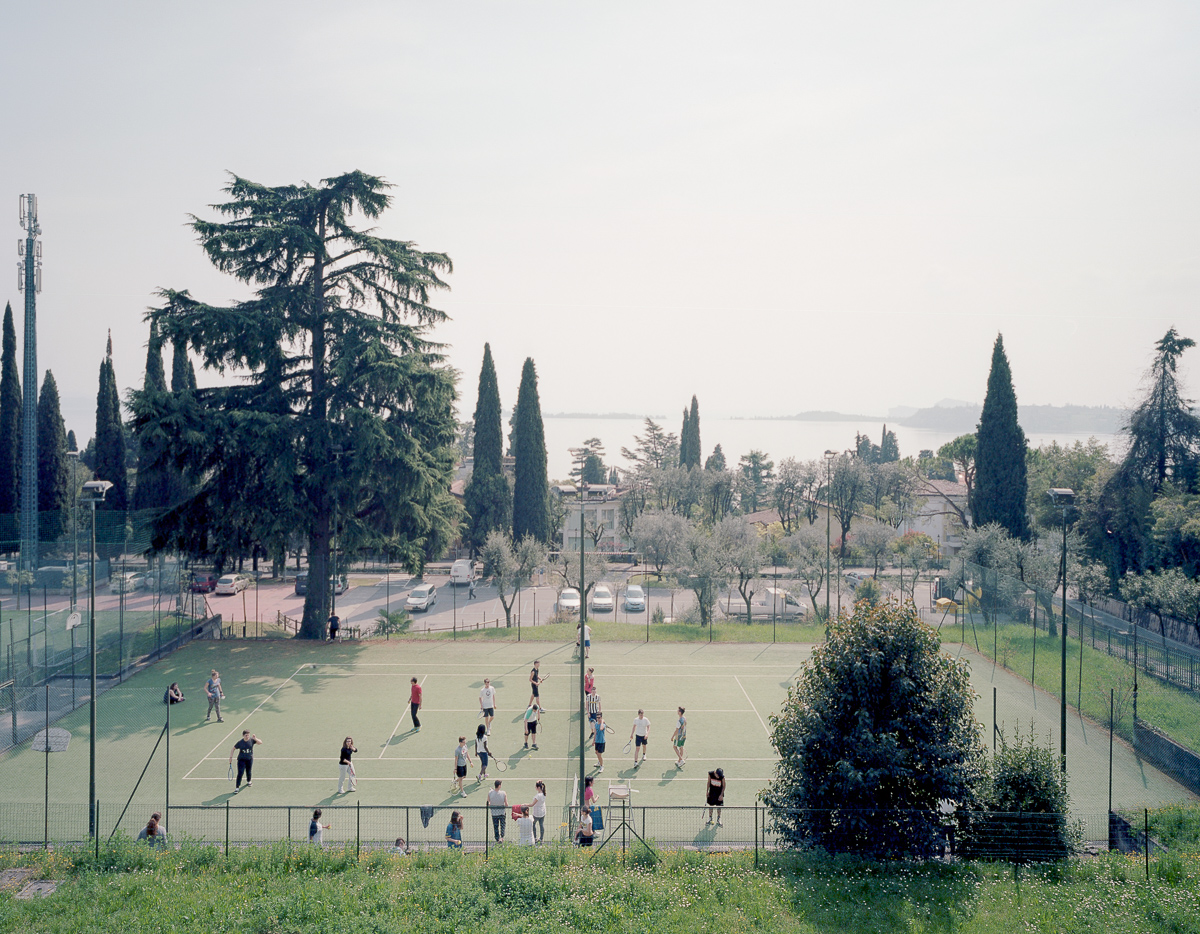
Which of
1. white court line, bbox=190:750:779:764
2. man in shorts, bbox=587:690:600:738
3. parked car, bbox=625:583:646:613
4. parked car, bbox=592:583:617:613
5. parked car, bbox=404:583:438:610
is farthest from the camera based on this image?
parked car, bbox=625:583:646:613

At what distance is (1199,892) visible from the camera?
13211 millimetres

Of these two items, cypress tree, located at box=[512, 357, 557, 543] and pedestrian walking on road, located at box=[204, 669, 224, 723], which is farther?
cypress tree, located at box=[512, 357, 557, 543]

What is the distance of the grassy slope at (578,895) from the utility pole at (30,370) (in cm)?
3512

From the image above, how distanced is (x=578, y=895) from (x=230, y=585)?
3756 centimetres

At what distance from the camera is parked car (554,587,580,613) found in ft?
128

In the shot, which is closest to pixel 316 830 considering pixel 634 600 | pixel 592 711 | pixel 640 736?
pixel 592 711

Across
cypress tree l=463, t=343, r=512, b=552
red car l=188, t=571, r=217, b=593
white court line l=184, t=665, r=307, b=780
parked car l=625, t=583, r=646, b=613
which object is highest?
cypress tree l=463, t=343, r=512, b=552

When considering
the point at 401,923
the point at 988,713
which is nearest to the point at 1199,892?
the point at 988,713

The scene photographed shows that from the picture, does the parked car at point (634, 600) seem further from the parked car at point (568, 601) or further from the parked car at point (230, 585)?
the parked car at point (230, 585)

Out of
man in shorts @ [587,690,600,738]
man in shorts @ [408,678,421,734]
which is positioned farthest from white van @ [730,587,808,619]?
man in shorts @ [408,678,421,734]

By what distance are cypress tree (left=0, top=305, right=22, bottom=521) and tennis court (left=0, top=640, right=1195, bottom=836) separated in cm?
2797

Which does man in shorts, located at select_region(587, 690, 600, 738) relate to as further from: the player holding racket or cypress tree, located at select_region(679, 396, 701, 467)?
cypress tree, located at select_region(679, 396, 701, 467)

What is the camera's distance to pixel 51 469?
163 ft

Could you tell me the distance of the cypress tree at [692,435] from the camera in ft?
255
